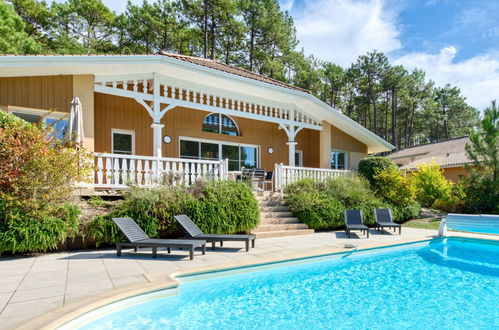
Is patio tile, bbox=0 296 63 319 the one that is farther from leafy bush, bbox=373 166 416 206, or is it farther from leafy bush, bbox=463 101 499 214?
leafy bush, bbox=463 101 499 214

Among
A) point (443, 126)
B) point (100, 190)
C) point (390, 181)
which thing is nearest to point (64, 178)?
point (100, 190)

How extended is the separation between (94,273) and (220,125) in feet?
32.1

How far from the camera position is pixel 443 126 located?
44656mm

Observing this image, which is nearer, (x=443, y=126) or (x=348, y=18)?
(x=348, y=18)

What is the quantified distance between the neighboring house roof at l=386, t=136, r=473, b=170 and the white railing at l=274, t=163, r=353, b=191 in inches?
489

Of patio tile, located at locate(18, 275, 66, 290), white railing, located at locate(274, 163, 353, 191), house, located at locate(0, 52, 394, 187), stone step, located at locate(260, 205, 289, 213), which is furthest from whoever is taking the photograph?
white railing, located at locate(274, 163, 353, 191)

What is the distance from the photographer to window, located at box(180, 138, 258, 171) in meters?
13.3

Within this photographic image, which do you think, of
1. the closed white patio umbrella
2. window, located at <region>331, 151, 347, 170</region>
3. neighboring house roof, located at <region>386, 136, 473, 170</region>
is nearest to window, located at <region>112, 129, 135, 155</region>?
the closed white patio umbrella

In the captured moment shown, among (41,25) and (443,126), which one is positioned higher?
(41,25)

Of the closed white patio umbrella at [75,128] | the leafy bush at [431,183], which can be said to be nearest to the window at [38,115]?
the closed white patio umbrella at [75,128]

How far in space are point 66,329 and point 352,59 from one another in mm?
39207

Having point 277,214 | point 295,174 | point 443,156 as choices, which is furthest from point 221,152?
Answer: point 443,156

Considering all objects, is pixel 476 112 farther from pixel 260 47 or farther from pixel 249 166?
pixel 249 166

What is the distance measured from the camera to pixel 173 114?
41.8 ft
